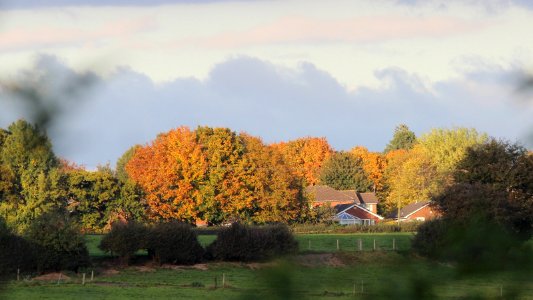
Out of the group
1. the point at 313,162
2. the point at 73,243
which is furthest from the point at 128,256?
the point at 313,162

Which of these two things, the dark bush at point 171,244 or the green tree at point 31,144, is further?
the dark bush at point 171,244

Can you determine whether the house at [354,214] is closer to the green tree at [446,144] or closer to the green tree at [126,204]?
the green tree at [446,144]

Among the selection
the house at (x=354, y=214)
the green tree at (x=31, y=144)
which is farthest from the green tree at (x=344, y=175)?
the green tree at (x=31, y=144)

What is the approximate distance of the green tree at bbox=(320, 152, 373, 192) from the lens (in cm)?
11000

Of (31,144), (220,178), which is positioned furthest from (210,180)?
(31,144)

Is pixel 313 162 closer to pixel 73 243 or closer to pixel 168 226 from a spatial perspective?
pixel 168 226

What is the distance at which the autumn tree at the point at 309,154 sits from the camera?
367 feet

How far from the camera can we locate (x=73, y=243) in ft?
141

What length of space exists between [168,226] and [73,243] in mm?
7458

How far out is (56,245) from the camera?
42.7 meters

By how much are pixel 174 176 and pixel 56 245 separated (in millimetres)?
30830

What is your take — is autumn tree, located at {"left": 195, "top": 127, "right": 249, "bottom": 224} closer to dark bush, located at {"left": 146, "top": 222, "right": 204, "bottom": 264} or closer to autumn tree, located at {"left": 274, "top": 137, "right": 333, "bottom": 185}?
dark bush, located at {"left": 146, "top": 222, "right": 204, "bottom": 264}

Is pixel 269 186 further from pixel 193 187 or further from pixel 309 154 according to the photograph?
pixel 309 154

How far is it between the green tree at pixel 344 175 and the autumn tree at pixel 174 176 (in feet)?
123
